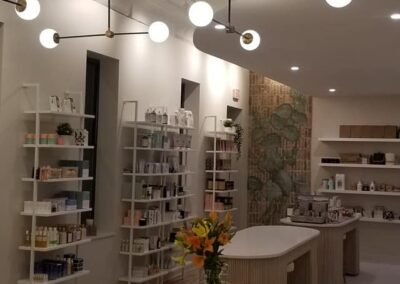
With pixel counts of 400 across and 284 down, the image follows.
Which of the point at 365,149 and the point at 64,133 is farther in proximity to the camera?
the point at 365,149

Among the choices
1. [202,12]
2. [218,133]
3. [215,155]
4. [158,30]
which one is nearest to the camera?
[202,12]

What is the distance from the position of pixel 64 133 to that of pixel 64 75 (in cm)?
72

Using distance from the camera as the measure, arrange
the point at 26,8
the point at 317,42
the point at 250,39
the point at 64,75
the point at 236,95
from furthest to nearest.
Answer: the point at 236,95, the point at 317,42, the point at 64,75, the point at 250,39, the point at 26,8

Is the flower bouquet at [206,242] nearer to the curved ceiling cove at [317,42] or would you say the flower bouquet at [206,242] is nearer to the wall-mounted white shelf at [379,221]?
the curved ceiling cove at [317,42]

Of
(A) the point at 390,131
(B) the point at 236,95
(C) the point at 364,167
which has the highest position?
(B) the point at 236,95

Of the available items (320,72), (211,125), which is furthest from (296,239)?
(211,125)

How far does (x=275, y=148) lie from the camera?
1038 centimetres

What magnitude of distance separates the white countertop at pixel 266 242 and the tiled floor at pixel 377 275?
2426 millimetres

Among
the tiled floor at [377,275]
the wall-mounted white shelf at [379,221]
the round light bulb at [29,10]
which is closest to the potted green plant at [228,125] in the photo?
the wall-mounted white shelf at [379,221]

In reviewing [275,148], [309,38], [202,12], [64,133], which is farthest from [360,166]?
[202,12]

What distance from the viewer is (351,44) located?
591cm

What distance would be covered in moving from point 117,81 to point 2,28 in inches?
71.7

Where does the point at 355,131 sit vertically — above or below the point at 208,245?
above

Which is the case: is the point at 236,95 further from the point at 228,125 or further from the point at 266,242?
the point at 266,242
